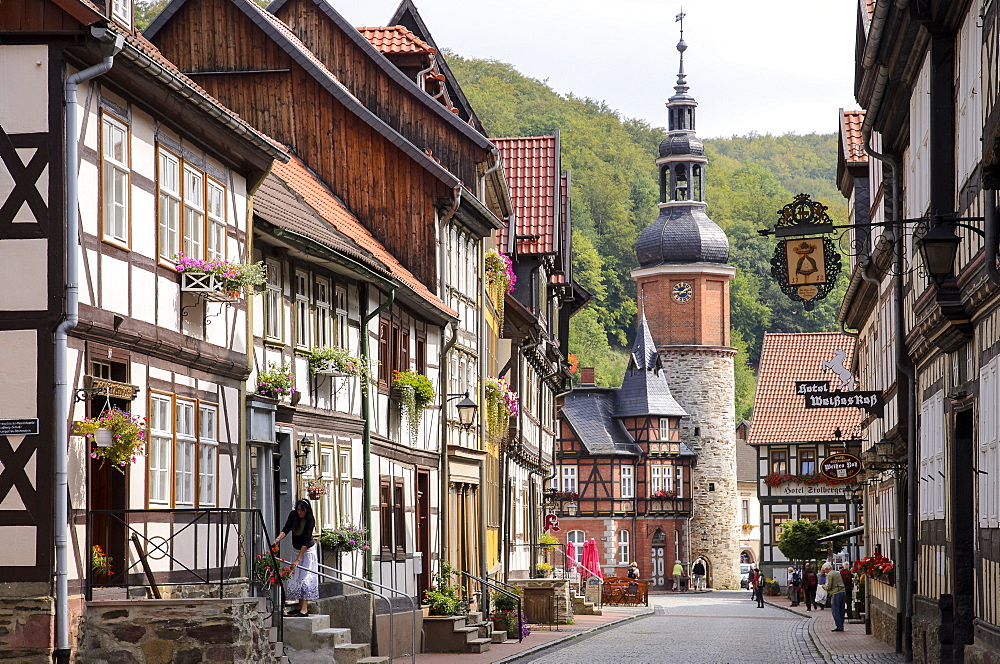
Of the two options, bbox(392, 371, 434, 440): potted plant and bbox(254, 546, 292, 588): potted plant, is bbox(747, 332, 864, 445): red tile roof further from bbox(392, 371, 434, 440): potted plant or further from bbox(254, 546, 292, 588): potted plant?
bbox(254, 546, 292, 588): potted plant

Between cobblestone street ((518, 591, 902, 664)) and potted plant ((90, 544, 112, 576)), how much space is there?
10.4 meters

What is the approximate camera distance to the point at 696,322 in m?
79.9

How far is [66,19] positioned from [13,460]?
360cm

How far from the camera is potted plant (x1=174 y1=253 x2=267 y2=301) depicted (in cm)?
1534

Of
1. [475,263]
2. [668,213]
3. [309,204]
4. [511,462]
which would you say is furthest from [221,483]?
[668,213]

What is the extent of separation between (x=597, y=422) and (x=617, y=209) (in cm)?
4666

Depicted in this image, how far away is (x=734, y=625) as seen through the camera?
121 feet

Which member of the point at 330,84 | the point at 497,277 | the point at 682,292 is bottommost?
the point at 497,277

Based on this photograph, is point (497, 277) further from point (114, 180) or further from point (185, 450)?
point (114, 180)

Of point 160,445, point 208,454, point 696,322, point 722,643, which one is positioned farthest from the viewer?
point 696,322

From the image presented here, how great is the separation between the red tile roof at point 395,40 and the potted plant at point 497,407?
6473 mm

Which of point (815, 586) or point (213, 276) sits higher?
point (213, 276)

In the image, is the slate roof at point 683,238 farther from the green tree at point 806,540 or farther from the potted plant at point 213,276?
the potted plant at point 213,276

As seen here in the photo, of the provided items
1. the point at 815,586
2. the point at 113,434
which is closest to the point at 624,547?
the point at 815,586
